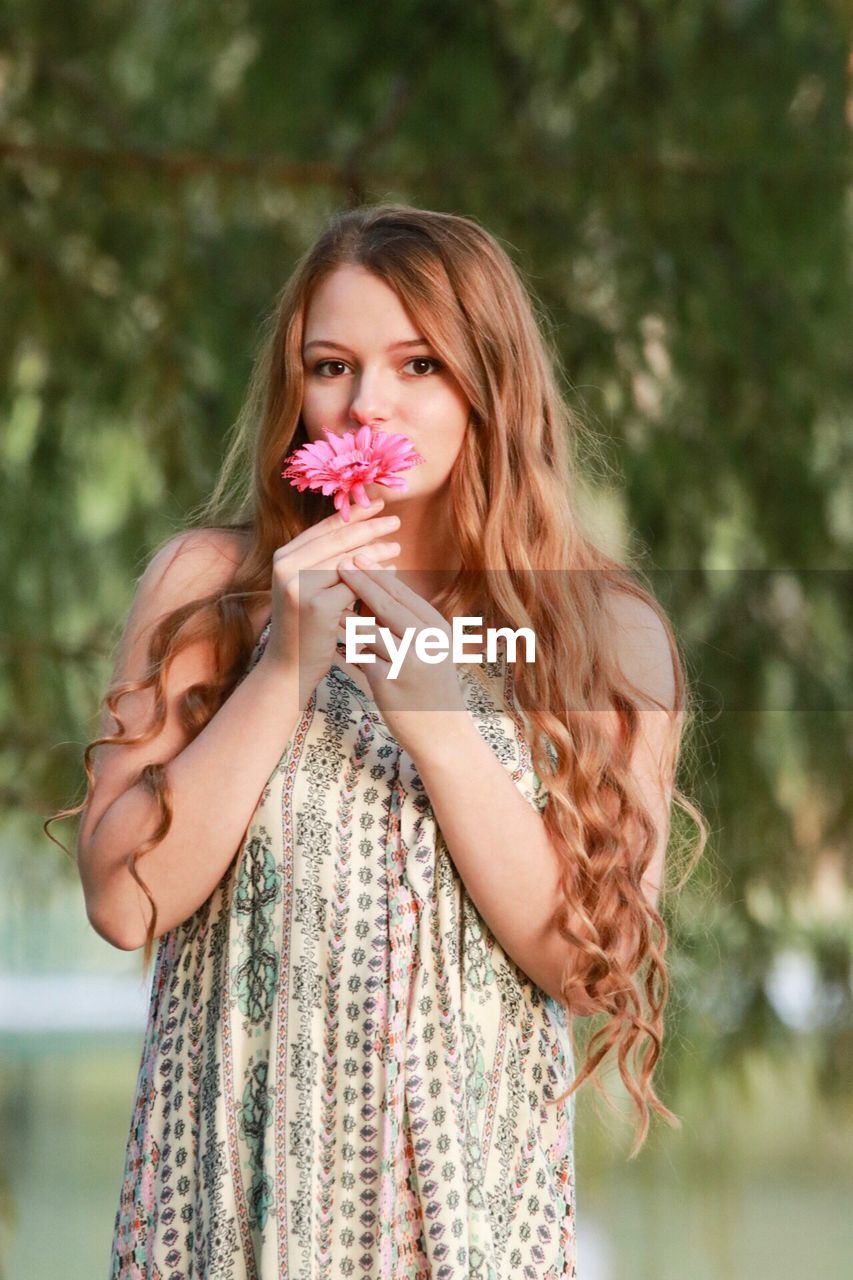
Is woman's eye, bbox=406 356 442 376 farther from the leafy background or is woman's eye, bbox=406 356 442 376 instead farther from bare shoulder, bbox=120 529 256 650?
the leafy background

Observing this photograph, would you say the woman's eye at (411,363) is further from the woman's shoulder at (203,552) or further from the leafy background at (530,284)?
the leafy background at (530,284)

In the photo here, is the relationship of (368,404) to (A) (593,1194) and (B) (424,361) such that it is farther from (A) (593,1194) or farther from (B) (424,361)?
(A) (593,1194)

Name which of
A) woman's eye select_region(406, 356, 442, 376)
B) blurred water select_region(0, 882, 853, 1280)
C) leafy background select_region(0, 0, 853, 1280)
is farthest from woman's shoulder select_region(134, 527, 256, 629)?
leafy background select_region(0, 0, 853, 1280)

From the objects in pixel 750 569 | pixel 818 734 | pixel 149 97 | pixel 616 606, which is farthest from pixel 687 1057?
pixel 149 97

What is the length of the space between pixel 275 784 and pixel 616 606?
408 millimetres

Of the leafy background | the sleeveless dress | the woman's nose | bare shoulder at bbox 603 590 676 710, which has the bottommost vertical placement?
the sleeveless dress

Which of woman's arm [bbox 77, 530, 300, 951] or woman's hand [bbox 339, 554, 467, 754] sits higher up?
woman's hand [bbox 339, 554, 467, 754]

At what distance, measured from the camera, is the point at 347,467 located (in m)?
1.49

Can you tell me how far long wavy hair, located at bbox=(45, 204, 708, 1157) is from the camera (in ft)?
5.11

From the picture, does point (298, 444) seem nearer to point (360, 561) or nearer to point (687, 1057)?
point (360, 561)

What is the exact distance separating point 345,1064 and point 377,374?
59 centimetres

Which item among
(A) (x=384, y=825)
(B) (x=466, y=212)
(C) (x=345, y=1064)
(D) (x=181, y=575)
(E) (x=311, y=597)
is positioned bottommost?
(C) (x=345, y=1064)

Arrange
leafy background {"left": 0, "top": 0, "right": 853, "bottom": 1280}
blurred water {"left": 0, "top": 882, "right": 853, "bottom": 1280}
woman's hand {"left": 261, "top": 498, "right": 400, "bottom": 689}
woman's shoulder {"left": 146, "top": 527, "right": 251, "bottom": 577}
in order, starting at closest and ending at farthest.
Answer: woman's hand {"left": 261, "top": 498, "right": 400, "bottom": 689}
woman's shoulder {"left": 146, "top": 527, "right": 251, "bottom": 577}
leafy background {"left": 0, "top": 0, "right": 853, "bottom": 1280}
blurred water {"left": 0, "top": 882, "right": 853, "bottom": 1280}

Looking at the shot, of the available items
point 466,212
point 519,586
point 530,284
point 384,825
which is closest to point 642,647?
point 519,586
